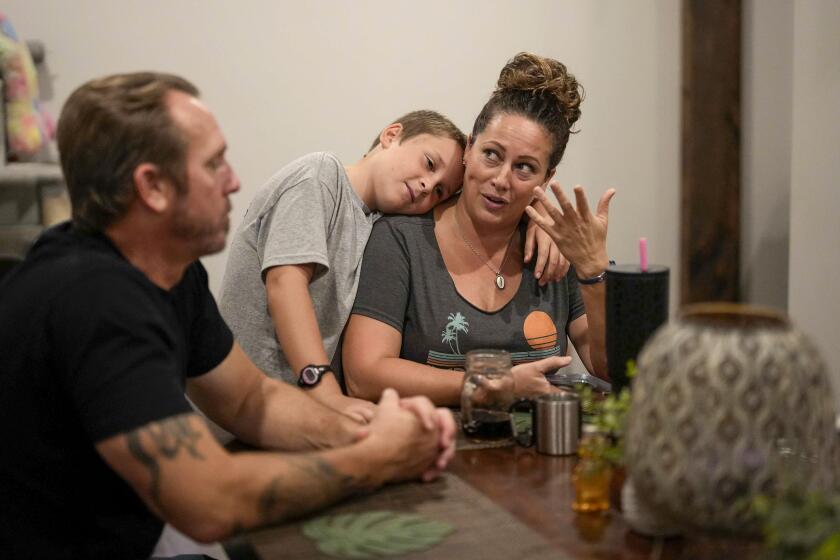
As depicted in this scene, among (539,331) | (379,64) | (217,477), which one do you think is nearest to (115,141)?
(217,477)

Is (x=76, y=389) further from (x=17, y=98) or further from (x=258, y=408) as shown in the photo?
(x=17, y=98)

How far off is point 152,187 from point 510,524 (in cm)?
66

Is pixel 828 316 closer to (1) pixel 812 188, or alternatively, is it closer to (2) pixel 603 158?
(1) pixel 812 188

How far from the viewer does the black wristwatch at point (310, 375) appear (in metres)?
1.74

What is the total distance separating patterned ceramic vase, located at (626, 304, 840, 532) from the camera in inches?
33.8

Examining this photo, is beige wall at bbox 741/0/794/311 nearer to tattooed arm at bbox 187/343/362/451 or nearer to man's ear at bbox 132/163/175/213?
tattooed arm at bbox 187/343/362/451

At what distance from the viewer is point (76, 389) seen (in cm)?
111

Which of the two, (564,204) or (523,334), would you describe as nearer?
(564,204)

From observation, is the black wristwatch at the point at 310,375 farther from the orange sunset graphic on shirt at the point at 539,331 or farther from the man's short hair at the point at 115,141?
the man's short hair at the point at 115,141

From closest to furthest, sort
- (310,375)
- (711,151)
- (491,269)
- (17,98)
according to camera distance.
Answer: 1. (310,375)
2. (491,269)
3. (17,98)
4. (711,151)

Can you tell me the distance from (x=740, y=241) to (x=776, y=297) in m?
0.26

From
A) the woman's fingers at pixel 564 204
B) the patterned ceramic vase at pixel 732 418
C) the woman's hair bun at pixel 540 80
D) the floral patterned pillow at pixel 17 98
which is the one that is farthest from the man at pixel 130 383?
the floral patterned pillow at pixel 17 98

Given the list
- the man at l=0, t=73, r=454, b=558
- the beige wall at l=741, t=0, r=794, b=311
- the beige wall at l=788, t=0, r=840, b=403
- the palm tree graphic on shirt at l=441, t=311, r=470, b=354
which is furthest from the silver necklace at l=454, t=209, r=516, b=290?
the beige wall at l=741, t=0, r=794, b=311

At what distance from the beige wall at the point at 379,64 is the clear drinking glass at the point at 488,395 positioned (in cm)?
158
